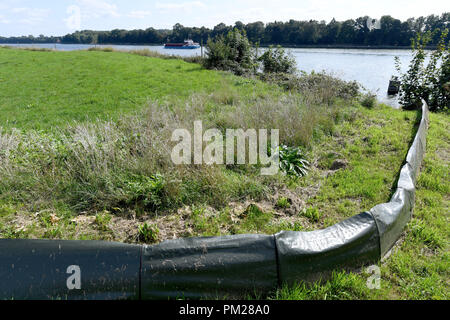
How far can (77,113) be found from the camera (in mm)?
8188

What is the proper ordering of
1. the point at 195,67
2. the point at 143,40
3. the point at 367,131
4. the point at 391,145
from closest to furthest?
the point at 391,145 → the point at 367,131 → the point at 195,67 → the point at 143,40

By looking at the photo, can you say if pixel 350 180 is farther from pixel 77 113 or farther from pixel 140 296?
pixel 77 113

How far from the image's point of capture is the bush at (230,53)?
55.1ft

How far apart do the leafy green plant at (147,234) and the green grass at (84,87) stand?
11.3ft

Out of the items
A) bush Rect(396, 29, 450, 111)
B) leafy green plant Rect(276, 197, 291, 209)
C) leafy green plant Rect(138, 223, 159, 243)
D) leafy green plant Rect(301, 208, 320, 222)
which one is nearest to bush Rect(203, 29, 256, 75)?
bush Rect(396, 29, 450, 111)

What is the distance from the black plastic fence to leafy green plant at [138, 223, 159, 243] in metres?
0.65

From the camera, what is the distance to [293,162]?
16.2ft

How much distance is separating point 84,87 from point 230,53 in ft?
29.7

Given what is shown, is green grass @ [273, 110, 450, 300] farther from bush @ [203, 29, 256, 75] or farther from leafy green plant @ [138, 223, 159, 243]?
bush @ [203, 29, 256, 75]

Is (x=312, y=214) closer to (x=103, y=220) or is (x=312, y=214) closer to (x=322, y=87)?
(x=103, y=220)

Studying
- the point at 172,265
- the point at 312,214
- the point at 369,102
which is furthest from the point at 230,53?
the point at 172,265

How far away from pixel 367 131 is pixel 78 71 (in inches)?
572

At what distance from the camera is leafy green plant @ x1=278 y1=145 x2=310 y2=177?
4.73 m
